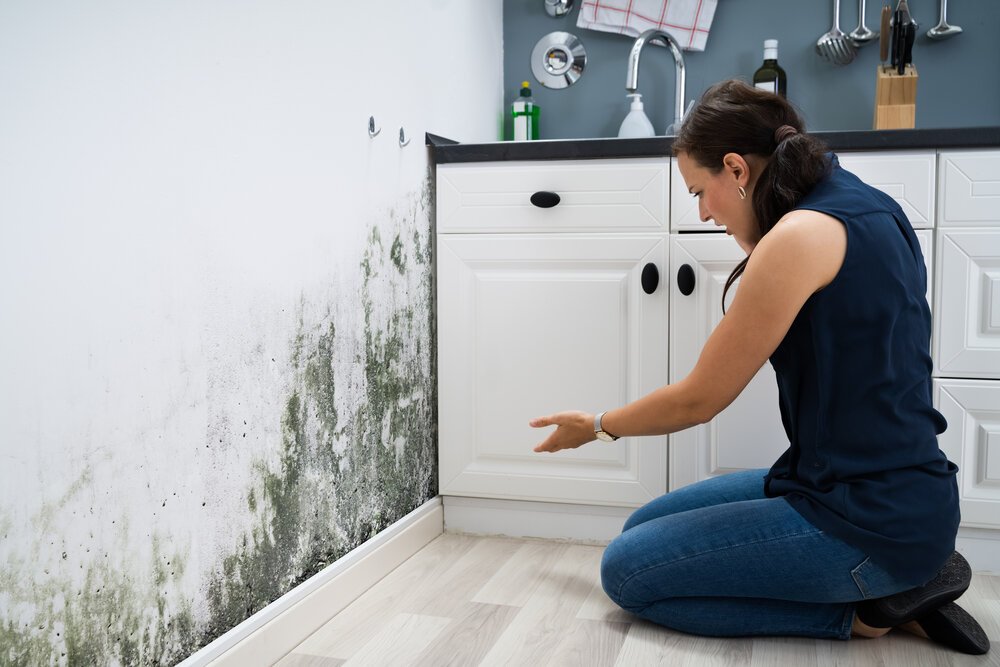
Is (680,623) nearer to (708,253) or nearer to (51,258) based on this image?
(708,253)

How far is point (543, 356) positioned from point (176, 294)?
0.98m

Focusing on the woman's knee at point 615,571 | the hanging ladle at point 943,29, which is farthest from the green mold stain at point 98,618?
the hanging ladle at point 943,29

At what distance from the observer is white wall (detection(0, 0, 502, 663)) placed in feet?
3.36

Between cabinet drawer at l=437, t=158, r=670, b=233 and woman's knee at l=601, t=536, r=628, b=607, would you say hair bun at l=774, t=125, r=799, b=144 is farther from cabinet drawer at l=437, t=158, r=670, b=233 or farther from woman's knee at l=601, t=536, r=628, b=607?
woman's knee at l=601, t=536, r=628, b=607

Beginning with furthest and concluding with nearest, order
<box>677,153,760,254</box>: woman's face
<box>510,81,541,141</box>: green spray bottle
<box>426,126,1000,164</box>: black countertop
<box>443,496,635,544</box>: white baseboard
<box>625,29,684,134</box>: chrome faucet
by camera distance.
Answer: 1. <box>510,81,541,141</box>: green spray bottle
2. <box>625,29,684,134</box>: chrome faucet
3. <box>443,496,635,544</box>: white baseboard
4. <box>426,126,1000,164</box>: black countertop
5. <box>677,153,760,254</box>: woman's face

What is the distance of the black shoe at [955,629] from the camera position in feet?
4.86

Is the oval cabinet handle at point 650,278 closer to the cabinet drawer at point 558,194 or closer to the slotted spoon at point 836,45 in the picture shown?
the cabinet drawer at point 558,194

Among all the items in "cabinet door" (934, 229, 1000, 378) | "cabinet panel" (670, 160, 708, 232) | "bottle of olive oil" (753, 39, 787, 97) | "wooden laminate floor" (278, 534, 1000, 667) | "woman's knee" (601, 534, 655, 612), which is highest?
"bottle of olive oil" (753, 39, 787, 97)

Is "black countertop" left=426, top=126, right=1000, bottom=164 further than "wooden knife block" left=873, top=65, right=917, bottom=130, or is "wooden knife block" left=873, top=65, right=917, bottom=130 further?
"wooden knife block" left=873, top=65, right=917, bottom=130

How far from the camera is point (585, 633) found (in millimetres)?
1587

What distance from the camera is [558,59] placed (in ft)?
8.47

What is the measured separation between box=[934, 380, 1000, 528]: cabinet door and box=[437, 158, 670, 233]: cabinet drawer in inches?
26.6

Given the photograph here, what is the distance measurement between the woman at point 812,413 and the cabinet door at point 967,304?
0.43m

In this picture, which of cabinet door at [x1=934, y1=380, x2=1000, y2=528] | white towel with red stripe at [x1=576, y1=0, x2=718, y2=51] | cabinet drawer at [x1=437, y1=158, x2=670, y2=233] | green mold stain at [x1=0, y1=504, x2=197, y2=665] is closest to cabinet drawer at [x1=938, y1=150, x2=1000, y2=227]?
cabinet door at [x1=934, y1=380, x2=1000, y2=528]
